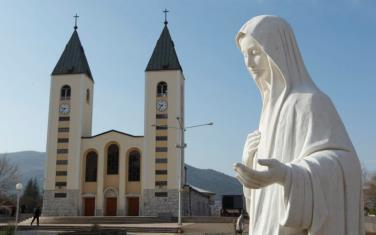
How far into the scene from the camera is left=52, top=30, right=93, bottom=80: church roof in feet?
172

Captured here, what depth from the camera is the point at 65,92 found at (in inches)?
2048

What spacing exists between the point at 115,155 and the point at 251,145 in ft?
160

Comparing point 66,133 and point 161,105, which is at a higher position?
point 161,105

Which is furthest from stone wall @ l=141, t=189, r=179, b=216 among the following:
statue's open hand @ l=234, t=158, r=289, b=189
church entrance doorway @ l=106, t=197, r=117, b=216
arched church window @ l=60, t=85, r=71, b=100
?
statue's open hand @ l=234, t=158, r=289, b=189

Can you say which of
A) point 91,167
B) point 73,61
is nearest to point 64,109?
point 73,61

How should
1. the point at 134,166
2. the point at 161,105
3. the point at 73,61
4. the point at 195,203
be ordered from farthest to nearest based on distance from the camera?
the point at 195,203, the point at 73,61, the point at 134,166, the point at 161,105

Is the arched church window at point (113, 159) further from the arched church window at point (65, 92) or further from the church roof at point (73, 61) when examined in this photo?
the church roof at point (73, 61)

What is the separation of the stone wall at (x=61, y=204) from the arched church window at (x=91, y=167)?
86.4 inches

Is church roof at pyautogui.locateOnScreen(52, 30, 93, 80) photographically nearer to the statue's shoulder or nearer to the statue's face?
the statue's face

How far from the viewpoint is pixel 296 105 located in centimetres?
284

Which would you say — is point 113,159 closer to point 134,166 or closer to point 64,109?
point 134,166

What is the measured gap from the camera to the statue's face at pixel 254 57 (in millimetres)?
3100

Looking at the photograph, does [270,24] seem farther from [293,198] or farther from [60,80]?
[60,80]

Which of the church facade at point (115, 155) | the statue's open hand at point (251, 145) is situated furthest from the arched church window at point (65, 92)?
the statue's open hand at point (251, 145)
